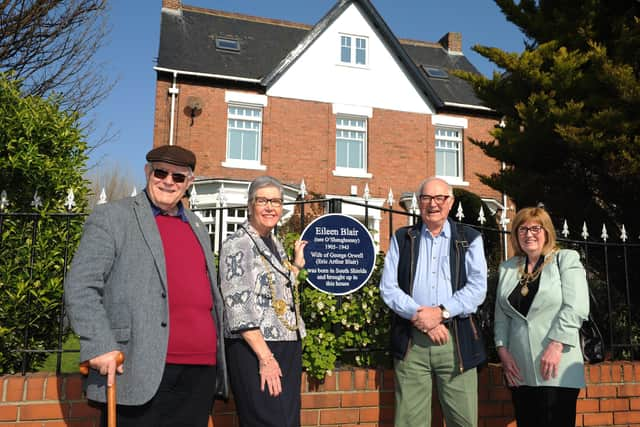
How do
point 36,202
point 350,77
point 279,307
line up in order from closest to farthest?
point 279,307
point 36,202
point 350,77

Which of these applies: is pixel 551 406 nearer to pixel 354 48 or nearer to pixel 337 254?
pixel 337 254

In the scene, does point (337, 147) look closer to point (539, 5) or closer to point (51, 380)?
point (539, 5)

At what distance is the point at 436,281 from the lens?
3.20 meters

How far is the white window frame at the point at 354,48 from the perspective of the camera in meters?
17.0

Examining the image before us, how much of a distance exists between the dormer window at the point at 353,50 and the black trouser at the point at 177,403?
15639 millimetres

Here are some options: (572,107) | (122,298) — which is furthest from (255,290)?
(572,107)

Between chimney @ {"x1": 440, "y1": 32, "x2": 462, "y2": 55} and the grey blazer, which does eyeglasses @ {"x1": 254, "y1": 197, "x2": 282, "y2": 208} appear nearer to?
the grey blazer

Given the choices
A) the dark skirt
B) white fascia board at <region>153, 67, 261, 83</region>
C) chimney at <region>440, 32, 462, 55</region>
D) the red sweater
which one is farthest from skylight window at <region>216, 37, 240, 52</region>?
the dark skirt

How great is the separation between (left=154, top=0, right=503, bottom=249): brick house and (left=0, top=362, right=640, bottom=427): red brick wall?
1058cm

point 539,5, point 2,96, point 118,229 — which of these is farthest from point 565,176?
point 2,96

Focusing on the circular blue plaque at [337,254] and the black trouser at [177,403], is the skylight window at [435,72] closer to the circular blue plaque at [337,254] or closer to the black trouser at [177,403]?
the circular blue plaque at [337,254]

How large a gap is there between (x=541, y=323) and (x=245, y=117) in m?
13.8

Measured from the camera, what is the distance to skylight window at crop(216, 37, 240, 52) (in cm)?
1688

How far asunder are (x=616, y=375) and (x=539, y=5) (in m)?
4.83
